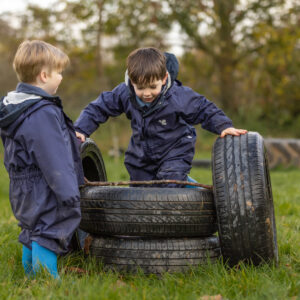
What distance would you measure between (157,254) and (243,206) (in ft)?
2.39

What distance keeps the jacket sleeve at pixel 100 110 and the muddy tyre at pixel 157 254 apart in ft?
3.87

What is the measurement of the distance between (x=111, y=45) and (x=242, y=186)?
15309mm

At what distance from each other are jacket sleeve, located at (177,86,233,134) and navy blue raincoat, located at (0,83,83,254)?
3.98ft


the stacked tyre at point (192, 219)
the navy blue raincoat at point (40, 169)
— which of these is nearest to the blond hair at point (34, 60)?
the navy blue raincoat at point (40, 169)

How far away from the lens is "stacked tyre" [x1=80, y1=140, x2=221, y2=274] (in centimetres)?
310

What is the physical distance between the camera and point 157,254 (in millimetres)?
3150

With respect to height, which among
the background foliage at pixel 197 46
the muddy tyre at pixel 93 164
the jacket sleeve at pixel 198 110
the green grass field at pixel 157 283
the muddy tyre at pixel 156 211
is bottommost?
the green grass field at pixel 157 283

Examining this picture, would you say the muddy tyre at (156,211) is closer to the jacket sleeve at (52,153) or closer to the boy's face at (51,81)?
the jacket sleeve at (52,153)

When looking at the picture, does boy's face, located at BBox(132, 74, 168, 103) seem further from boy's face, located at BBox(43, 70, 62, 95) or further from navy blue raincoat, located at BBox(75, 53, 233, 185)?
boy's face, located at BBox(43, 70, 62, 95)

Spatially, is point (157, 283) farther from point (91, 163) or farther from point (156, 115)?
point (91, 163)

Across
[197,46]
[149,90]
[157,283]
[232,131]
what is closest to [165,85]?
[149,90]

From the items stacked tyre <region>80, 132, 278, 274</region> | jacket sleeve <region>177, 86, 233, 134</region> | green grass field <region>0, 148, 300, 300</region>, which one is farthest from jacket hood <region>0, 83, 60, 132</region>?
jacket sleeve <region>177, 86, 233, 134</region>

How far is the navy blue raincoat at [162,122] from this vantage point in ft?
12.4

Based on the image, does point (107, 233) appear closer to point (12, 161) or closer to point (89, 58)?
point (12, 161)
